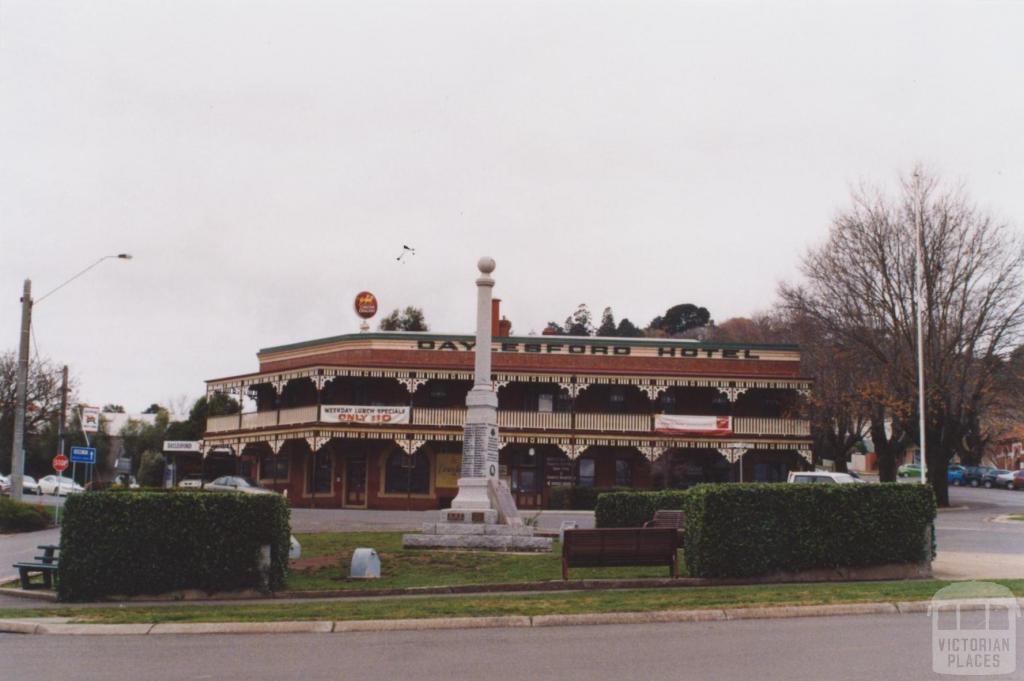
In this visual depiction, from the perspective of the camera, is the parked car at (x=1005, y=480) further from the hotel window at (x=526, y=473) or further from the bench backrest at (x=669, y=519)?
the bench backrest at (x=669, y=519)

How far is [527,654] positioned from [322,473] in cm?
3856

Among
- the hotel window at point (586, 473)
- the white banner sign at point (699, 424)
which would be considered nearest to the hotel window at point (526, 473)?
the hotel window at point (586, 473)

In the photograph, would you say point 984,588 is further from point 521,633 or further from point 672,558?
point 521,633

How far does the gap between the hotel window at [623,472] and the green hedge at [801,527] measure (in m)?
31.3

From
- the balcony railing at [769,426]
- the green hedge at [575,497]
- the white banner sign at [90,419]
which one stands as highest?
the balcony railing at [769,426]

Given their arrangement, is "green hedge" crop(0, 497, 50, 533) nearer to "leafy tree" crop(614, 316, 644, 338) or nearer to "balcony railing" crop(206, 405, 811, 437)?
"balcony railing" crop(206, 405, 811, 437)

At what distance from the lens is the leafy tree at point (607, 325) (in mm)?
109438

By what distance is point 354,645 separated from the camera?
35.6 feet

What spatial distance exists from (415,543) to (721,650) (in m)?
13.2

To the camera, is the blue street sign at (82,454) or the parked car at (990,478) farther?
the parked car at (990,478)

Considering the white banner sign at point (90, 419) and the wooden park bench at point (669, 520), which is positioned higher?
the white banner sign at point (90, 419)

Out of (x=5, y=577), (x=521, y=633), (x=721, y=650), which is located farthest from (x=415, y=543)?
(x=721, y=650)

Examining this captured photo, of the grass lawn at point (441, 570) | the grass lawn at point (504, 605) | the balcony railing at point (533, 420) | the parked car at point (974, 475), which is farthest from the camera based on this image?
the parked car at point (974, 475)

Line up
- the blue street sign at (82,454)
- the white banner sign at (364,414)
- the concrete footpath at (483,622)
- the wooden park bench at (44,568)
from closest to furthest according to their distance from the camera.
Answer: the concrete footpath at (483,622) → the wooden park bench at (44,568) → the blue street sign at (82,454) → the white banner sign at (364,414)
